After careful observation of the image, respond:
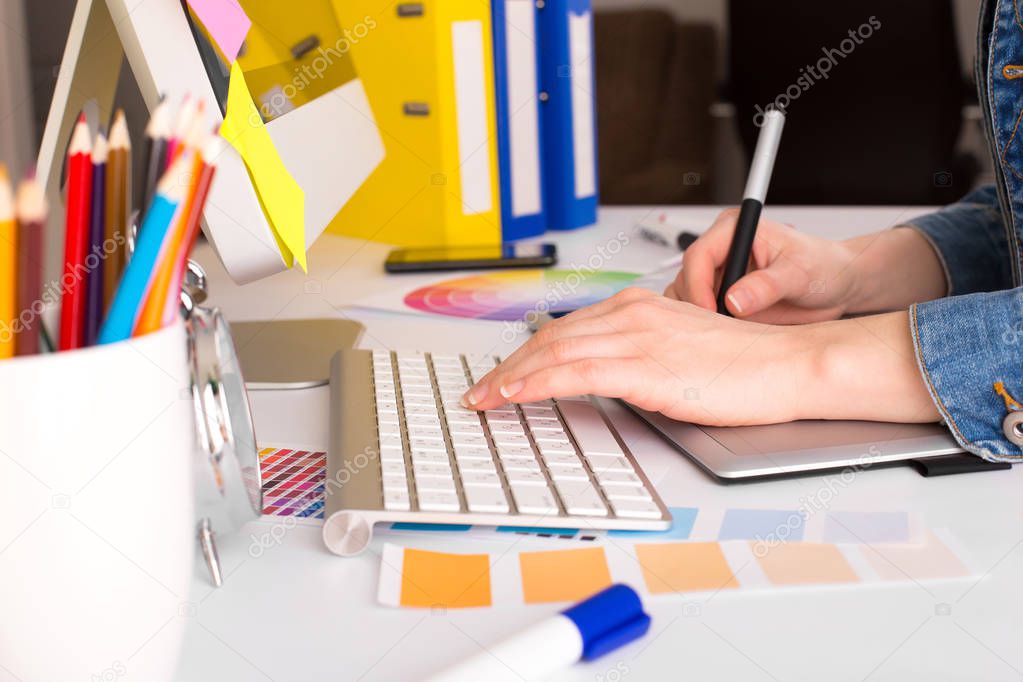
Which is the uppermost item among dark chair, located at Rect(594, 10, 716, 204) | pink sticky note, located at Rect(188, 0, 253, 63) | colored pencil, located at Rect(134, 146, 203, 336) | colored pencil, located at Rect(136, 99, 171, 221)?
pink sticky note, located at Rect(188, 0, 253, 63)

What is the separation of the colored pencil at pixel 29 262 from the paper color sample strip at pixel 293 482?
238mm

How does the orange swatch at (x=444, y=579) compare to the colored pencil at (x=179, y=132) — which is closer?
the colored pencil at (x=179, y=132)

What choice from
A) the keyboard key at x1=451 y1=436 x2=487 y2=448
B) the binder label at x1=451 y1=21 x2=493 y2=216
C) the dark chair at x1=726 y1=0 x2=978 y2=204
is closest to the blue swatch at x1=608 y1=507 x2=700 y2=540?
the keyboard key at x1=451 y1=436 x2=487 y2=448

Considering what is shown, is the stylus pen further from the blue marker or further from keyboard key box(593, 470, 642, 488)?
the blue marker

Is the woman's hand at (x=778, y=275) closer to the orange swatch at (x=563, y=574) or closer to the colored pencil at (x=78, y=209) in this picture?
the orange swatch at (x=563, y=574)

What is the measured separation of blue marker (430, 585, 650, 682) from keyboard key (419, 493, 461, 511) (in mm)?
106

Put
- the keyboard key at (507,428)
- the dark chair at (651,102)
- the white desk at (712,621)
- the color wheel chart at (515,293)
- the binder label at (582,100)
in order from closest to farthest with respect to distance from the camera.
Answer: the white desk at (712,621), the keyboard key at (507,428), the color wheel chart at (515,293), the binder label at (582,100), the dark chair at (651,102)

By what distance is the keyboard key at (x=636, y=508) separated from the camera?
1.68 feet

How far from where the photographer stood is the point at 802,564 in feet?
1.59

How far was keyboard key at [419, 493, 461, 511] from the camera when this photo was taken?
0.51 m

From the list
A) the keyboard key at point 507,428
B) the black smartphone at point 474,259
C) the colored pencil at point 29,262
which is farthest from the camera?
the black smartphone at point 474,259

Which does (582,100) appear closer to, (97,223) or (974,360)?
(974,360)

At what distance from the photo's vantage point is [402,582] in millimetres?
474

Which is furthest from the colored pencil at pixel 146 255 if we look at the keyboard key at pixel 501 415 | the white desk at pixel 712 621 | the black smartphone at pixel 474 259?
the black smartphone at pixel 474 259
